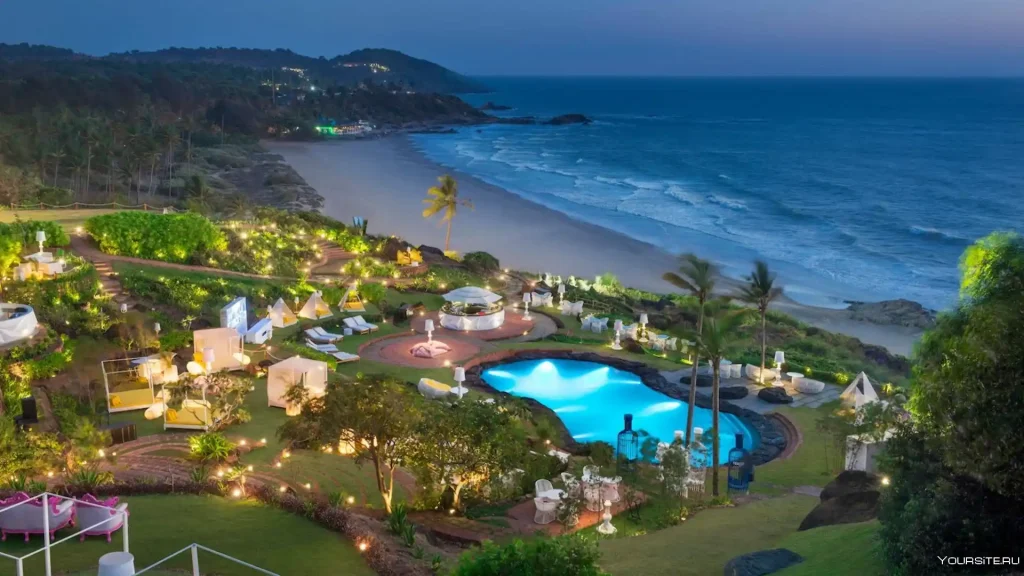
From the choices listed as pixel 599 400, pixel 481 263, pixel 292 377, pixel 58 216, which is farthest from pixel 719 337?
pixel 58 216

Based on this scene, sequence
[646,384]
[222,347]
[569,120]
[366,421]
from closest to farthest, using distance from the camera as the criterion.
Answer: [366,421] → [222,347] → [646,384] → [569,120]

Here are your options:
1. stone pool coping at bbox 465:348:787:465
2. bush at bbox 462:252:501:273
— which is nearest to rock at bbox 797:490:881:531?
stone pool coping at bbox 465:348:787:465

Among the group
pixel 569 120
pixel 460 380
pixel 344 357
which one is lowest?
pixel 344 357

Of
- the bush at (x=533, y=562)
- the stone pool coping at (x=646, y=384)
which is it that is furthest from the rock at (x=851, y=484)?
the bush at (x=533, y=562)

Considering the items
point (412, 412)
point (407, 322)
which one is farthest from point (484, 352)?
point (412, 412)

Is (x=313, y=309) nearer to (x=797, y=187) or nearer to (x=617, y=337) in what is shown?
(x=617, y=337)

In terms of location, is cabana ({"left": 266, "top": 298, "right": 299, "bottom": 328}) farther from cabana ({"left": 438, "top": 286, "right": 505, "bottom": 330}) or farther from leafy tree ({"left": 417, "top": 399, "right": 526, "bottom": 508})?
leafy tree ({"left": 417, "top": 399, "right": 526, "bottom": 508})

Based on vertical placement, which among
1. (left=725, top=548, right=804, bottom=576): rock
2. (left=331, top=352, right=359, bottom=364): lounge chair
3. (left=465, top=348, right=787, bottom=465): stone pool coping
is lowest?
(left=465, top=348, right=787, bottom=465): stone pool coping
